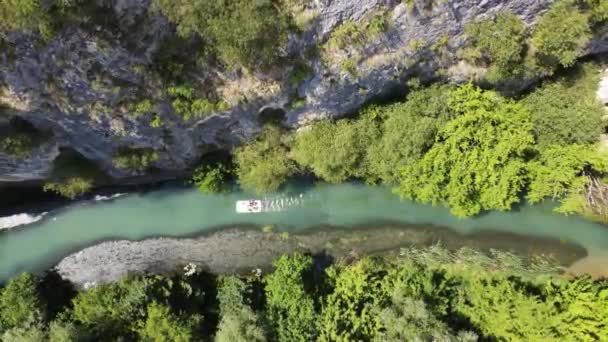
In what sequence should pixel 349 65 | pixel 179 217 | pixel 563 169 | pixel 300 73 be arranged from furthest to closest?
1. pixel 179 217
2. pixel 563 169
3. pixel 300 73
4. pixel 349 65

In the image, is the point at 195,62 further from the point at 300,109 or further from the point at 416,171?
the point at 416,171

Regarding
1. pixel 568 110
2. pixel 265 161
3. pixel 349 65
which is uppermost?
pixel 349 65

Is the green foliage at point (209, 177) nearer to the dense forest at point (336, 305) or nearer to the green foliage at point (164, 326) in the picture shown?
the dense forest at point (336, 305)

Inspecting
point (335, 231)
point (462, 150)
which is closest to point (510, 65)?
point (462, 150)

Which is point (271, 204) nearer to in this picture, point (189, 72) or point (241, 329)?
point (241, 329)

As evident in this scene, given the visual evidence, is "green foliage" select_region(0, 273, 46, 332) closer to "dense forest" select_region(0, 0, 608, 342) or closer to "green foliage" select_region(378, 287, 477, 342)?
"dense forest" select_region(0, 0, 608, 342)

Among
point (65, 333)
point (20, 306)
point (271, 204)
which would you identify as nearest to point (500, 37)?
point (271, 204)

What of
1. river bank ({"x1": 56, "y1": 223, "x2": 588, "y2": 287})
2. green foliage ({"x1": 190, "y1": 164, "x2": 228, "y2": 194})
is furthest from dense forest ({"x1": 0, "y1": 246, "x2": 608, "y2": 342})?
green foliage ({"x1": 190, "y1": 164, "x2": 228, "y2": 194})
